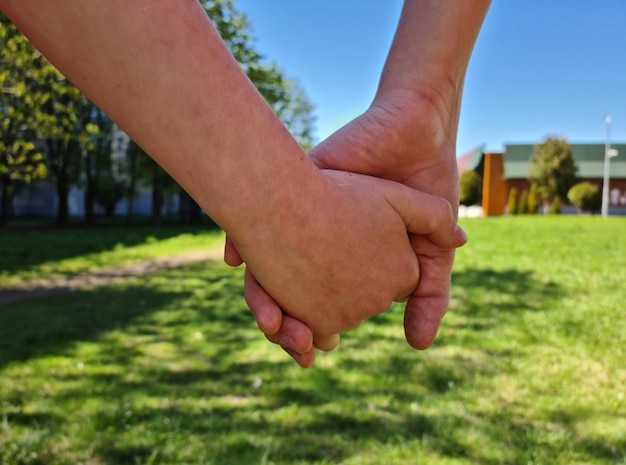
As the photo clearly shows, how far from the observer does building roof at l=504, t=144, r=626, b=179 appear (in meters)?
28.9

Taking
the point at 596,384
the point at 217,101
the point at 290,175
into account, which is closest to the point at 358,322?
the point at 290,175

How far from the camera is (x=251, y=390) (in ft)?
9.98

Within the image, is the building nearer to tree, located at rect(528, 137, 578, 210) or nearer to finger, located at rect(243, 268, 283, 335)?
tree, located at rect(528, 137, 578, 210)

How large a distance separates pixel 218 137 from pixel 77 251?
10.7 metres

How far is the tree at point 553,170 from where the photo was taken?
1121 inches

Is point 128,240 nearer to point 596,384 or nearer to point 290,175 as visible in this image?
point 596,384

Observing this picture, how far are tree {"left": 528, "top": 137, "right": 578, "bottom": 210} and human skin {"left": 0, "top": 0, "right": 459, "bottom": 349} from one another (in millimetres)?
29803

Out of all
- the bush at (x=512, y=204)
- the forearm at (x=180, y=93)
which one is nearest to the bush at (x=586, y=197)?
the bush at (x=512, y=204)

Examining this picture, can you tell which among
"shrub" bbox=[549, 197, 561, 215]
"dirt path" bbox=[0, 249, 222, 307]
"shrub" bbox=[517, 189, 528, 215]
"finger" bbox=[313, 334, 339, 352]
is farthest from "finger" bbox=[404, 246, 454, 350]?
"shrub" bbox=[549, 197, 561, 215]

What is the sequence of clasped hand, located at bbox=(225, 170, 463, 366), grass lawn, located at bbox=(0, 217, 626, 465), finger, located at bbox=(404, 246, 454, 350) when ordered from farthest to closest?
grass lawn, located at bbox=(0, 217, 626, 465), finger, located at bbox=(404, 246, 454, 350), clasped hand, located at bbox=(225, 170, 463, 366)

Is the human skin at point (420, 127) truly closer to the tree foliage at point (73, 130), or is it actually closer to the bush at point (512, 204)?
the tree foliage at point (73, 130)

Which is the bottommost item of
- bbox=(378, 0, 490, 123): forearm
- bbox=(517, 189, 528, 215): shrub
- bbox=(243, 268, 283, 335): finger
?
bbox=(243, 268, 283, 335): finger

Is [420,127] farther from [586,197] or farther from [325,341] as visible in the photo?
[586,197]

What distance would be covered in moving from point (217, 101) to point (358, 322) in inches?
24.4
